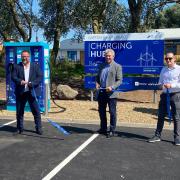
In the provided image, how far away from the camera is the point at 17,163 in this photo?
6938 mm

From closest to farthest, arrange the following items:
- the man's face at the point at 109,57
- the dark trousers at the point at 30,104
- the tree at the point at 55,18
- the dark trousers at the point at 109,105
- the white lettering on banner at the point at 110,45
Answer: the man's face at the point at 109,57 < the dark trousers at the point at 109,105 < the dark trousers at the point at 30,104 < the white lettering on banner at the point at 110,45 < the tree at the point at 55,18

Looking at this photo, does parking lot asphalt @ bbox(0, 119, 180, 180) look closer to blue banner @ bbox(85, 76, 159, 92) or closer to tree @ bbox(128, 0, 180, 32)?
blue banner @ bbox(85, 76, 159, 92)

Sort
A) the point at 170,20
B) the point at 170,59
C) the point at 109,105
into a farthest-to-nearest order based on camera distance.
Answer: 1. the point at 170,20
2. the point at 109,105
3. the point at 170,59

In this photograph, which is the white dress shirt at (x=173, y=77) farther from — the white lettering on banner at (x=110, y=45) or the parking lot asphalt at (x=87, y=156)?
the white lettering on banner at (x=110, y=45)

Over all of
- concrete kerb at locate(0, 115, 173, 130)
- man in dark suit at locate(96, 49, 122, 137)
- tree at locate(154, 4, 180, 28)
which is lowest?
concrete kerb at locate(0, 115, 173, 130)

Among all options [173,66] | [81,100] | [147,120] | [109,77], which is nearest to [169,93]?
[173,66]

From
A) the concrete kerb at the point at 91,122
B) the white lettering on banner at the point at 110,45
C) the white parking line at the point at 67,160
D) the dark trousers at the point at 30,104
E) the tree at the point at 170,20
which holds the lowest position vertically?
the white parking line at the point at 67,160

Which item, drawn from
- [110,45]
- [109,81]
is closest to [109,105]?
[109,81]

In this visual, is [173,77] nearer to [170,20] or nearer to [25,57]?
[25,57]

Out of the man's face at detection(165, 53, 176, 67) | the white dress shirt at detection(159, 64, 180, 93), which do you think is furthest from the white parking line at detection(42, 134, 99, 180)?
the man's face at detection(165, 53, 176, 67)

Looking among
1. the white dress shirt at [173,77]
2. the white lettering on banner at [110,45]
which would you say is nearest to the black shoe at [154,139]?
the white dress shirt at [173,77]

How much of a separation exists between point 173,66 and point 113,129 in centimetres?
178

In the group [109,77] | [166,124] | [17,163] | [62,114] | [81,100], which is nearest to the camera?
[17,163]

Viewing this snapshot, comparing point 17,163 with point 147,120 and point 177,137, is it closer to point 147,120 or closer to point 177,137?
point 177,137
